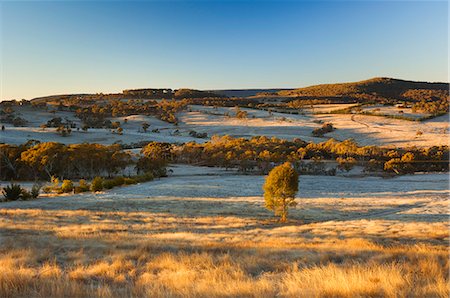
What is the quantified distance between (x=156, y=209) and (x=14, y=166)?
35.3 metres

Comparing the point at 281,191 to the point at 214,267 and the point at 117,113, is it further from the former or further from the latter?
the point at 117,113

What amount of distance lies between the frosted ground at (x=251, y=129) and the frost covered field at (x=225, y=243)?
5179 cm

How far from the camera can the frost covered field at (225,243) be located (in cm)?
747

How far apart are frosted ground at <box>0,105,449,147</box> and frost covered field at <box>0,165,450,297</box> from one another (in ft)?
170

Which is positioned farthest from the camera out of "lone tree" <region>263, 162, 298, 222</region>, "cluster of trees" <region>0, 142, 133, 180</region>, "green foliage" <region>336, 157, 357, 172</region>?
"green foliage" <region>336, 157, 357, 172</region>

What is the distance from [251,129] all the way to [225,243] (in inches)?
3972

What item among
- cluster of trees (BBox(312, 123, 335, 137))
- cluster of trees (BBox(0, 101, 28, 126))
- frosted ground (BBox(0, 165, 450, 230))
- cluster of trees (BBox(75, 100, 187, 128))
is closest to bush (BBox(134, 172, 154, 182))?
frosted ground (BBox(0, 165, 450, 230))

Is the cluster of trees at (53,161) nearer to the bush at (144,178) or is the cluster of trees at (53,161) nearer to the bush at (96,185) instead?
the bush at (144,178)

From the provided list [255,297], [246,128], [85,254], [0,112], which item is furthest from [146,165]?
[0,112]

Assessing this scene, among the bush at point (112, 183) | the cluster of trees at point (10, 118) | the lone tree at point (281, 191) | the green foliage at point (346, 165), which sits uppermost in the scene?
the cluster of trees at point (10, 118)

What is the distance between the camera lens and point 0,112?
4936 inches

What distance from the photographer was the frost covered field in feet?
24.5

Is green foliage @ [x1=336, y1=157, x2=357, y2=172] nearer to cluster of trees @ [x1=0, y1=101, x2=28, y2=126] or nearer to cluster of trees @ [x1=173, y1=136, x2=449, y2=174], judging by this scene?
cluster of trees @ [x1=173, y1=136, x2=449, y2=174]

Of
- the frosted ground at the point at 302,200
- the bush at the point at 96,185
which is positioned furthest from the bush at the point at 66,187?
the frosted ground at the point at 302,200
